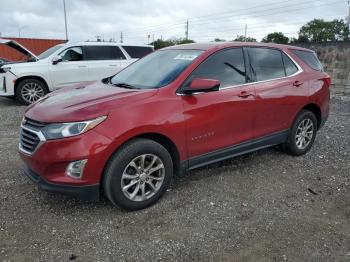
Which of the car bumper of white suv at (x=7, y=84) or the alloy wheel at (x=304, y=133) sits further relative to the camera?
the car bumper of white suv at (x=7, y=84)

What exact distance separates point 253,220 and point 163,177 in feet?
3.34

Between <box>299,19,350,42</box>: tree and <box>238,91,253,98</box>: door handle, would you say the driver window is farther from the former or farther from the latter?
<box>299,19,350,42</box>: tree

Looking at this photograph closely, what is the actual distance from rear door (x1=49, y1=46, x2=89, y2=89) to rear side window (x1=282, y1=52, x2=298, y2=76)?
21.7 feet

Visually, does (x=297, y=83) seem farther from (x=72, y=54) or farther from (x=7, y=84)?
(x=7, y=84)

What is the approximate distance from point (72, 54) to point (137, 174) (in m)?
7.45

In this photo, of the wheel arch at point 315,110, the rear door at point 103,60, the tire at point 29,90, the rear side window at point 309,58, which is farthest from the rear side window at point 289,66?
the tire at point 29,90

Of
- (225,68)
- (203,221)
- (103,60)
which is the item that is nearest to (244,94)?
(225,68)

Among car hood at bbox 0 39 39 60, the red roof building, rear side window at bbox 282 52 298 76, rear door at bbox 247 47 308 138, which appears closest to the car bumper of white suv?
car hood at bbox 0 39 39 60

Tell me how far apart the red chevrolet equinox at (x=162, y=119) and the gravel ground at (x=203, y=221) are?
1.04ft

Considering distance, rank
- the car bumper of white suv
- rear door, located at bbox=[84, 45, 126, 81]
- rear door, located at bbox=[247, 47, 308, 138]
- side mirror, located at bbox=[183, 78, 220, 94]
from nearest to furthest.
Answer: side mirror, located at bbox=[183, 78, 220, 94] < rear door, located at bbox=[247, 47, 308, 138] < the car bumper of white suv < rear door, located at bbox=[84, 45, 126, 81]

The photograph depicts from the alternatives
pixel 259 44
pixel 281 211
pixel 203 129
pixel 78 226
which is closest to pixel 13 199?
pixel 78 226

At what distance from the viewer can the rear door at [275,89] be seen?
4457mm

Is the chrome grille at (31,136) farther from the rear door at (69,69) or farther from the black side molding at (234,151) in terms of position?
the rear door at (69,69)

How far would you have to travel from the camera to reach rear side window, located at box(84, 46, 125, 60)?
33.4ft
